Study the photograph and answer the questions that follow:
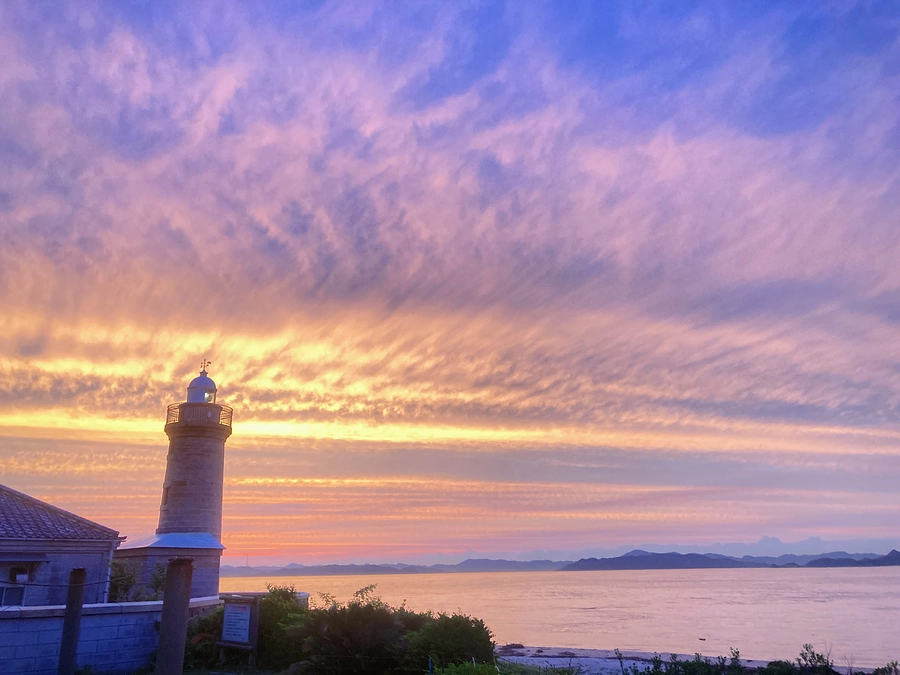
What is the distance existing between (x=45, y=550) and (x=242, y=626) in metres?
9.99

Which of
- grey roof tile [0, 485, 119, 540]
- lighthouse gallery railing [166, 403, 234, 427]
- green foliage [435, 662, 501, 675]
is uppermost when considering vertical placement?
lighthouse gallery railing [166, 403, 234, 427]

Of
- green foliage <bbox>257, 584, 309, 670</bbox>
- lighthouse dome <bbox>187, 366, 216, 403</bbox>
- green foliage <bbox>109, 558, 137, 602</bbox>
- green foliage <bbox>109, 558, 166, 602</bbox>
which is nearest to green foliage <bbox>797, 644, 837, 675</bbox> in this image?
green foliage <bbox>257, 584, 309, 670</bbox>

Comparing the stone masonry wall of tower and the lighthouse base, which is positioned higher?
the stone masonry wall of tower

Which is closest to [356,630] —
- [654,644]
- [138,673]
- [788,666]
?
[138,673]

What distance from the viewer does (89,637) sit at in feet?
51.4

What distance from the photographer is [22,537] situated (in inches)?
870

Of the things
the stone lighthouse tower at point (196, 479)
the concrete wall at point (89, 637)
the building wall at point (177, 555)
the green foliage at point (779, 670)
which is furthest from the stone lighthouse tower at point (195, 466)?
the green foliage at point (779, 670)

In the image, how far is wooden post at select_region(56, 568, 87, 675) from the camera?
12797 mm

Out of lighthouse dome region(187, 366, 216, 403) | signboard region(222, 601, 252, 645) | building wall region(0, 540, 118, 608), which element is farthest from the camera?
lighthouse dome region(187, 366, 216, 403)

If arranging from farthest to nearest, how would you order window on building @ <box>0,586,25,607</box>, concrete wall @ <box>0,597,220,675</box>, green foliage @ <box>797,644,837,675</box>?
window on building @ <box>0,586,25,607</box>, concrete wall @ <box>0,597,220,675</box>, green foliage @ <box>797,644,837,675</box>

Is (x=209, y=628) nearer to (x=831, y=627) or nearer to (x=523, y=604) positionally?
(x=831, y=627)

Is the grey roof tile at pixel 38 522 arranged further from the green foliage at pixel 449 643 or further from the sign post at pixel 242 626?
the green foliage at pixel 449 643

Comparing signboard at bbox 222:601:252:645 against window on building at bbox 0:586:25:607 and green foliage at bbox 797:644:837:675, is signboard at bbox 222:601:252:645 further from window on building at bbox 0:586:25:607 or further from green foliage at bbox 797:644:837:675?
green foliage at bbox 797:644:837:675

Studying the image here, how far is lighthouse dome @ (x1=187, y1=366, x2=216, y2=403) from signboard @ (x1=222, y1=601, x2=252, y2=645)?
1382 centimetres
